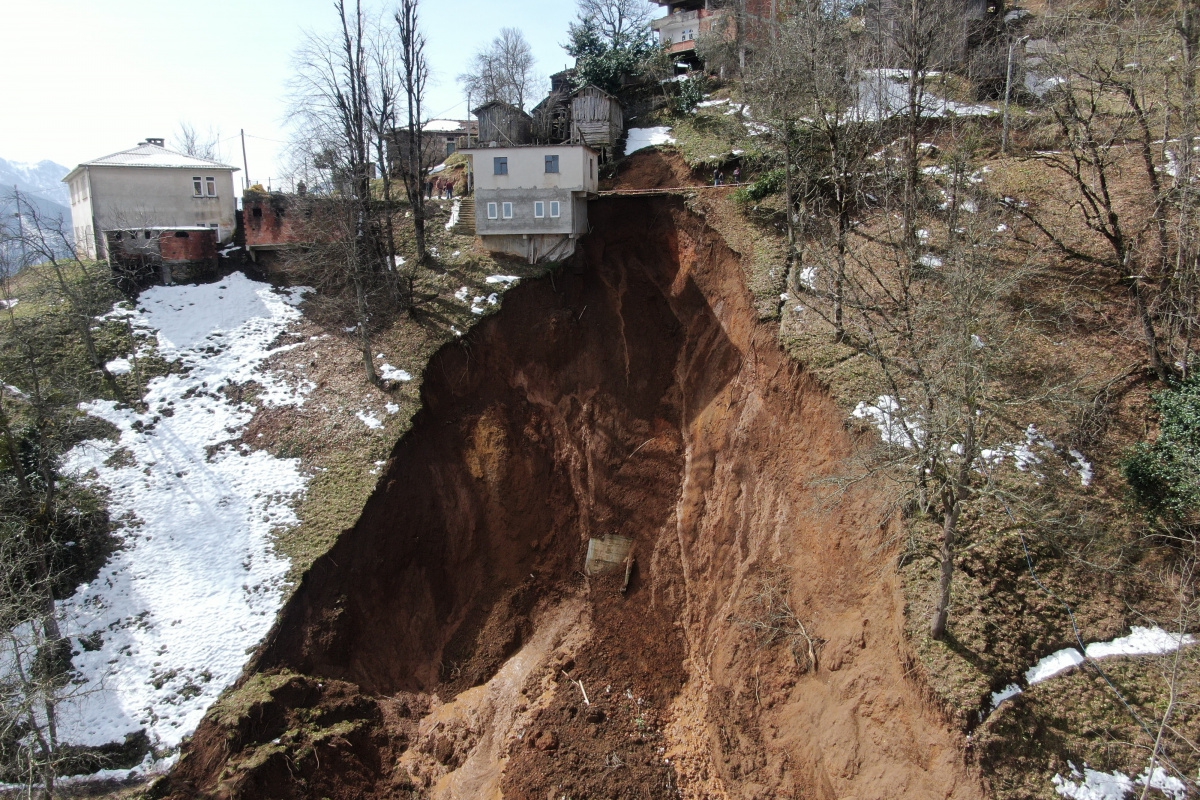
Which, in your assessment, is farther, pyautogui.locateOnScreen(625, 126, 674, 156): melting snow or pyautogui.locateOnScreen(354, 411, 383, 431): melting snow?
pyautogui.locateOnScreen(625, 126, 674, 156): melting snow

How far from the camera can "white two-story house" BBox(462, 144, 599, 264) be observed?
90.3 ft

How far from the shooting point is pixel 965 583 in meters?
13.7

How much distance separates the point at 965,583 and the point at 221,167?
3256 centimetres

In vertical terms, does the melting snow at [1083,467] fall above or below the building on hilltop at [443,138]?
below

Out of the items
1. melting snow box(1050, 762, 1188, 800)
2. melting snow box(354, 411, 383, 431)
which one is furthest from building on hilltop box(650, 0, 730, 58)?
melting snow box(1050, 762, 1188, 800)

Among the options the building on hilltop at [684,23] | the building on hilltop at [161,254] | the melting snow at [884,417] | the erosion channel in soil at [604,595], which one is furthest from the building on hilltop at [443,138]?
the melting snow at [884,417]

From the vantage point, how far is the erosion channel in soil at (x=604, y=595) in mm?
14836

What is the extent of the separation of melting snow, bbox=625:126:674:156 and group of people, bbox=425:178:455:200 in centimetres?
918

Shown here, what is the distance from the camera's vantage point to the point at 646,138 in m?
34.9

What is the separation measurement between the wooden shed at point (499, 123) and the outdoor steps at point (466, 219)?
5.99 metres

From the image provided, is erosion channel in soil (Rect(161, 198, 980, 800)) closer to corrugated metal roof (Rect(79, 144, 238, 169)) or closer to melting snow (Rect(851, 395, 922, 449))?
melting snow (Rect(851, 395, 922, 449))

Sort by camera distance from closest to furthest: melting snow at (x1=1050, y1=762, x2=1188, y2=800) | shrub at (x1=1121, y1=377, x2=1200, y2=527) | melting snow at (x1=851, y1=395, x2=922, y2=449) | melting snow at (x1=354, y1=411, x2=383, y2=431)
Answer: melting snow at (x1=1050, y1=762, x2=1188, y2=800) → shrub at (x1=1121, y1=377, x2=1200, y2=527) → melting snow at (x1=851, y1=395, x2=922, y2=449) → melting snow at (x1=354, y1=411, x2=383, y2=431)

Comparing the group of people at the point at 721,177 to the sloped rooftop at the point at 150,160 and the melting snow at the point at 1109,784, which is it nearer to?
the sloped rooftop at the point at 150,160

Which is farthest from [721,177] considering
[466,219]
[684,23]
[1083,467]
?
[684,23]
